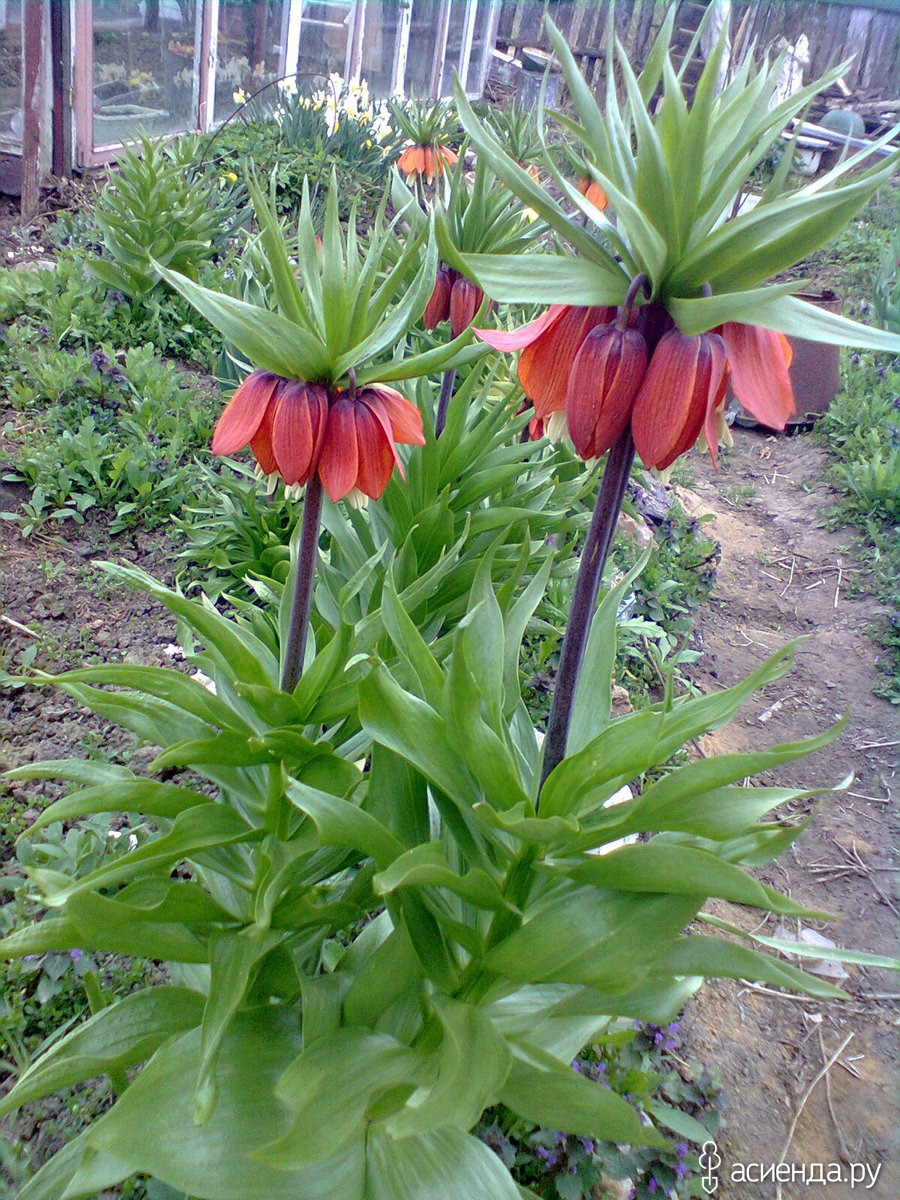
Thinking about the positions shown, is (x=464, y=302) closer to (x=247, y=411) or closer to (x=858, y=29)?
(x=247, y=411)

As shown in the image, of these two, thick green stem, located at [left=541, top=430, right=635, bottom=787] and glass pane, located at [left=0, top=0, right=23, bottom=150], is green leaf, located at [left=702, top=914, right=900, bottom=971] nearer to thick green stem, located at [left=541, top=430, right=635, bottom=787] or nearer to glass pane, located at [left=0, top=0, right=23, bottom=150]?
thick green stem, located at [left=541, top=430, right=635, bottom=787]

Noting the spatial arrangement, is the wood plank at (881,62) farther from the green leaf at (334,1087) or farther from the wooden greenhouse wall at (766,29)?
the green leaf at (334,1087)

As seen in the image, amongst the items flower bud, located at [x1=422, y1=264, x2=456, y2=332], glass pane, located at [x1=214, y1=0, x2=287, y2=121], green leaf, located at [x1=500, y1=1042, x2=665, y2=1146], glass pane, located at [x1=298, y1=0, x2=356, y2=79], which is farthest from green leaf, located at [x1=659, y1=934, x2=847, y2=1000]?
glass pane, located at [x1=298, y1=0, x2=356, y2=79]

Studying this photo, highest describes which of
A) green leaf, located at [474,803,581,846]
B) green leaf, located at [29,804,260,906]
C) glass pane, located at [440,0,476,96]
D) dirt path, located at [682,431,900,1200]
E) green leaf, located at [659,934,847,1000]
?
glass pane, located at [440,0,476,96]

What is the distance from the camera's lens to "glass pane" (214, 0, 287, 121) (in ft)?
20.8

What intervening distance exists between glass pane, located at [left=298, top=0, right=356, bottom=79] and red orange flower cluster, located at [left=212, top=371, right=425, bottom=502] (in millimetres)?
7279

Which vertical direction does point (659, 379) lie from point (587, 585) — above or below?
above

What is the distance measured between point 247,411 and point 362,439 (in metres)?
0.15

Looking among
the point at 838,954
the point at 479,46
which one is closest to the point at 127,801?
the point at 838,954

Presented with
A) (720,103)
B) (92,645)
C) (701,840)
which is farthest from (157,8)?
(701,840)

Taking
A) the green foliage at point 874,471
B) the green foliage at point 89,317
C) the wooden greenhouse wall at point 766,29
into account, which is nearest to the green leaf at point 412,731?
the green foliage at point 874,471

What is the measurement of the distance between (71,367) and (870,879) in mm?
3129

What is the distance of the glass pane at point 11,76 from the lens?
4777 millimetres

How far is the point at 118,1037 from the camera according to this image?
1.15 m
